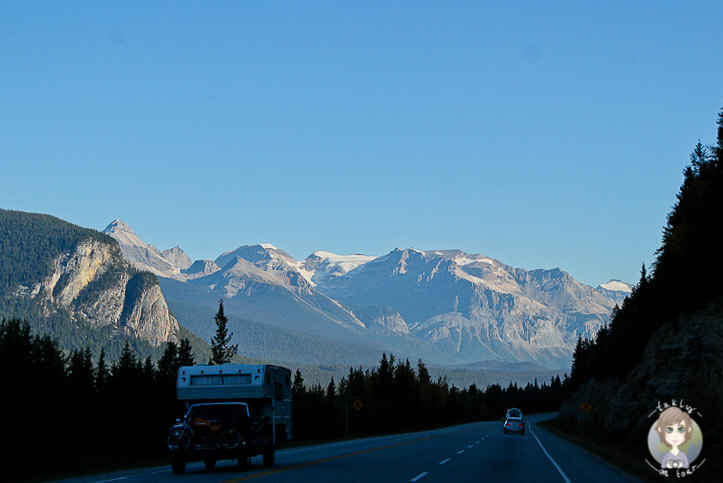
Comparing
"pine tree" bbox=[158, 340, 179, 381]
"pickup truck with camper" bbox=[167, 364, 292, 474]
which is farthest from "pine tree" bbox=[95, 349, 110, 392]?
"pickup truck with camper" bbox=[167, 364, 292, 474]

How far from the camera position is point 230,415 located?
27391 millimetres

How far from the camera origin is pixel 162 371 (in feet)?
259

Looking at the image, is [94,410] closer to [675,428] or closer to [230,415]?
[230,415]

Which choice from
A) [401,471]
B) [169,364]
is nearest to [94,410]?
[169,364]

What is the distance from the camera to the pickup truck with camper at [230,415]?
26625 millimetres

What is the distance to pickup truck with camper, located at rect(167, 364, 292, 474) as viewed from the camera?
26625 mm

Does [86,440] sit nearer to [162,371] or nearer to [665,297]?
[162,371]

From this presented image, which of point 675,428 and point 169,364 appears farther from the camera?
point 169,364

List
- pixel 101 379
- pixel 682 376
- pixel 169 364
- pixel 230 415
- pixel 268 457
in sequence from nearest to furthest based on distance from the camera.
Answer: pixel 230 415
pixel 268 457
pixel 682 376
pixel 101 379
pixel 169 364

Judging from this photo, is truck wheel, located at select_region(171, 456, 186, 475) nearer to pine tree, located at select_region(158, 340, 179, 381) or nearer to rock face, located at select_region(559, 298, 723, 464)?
rock face, located at select_region(559, 298, 723, 464)

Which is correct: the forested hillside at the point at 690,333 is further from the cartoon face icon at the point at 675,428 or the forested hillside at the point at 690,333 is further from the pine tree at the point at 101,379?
the pine tree at the point at 101,379

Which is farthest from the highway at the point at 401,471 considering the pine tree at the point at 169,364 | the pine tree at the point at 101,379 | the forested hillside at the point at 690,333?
the pine tree at the point at 169,364

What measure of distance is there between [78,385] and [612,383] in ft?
154

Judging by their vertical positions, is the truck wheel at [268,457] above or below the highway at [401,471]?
above
